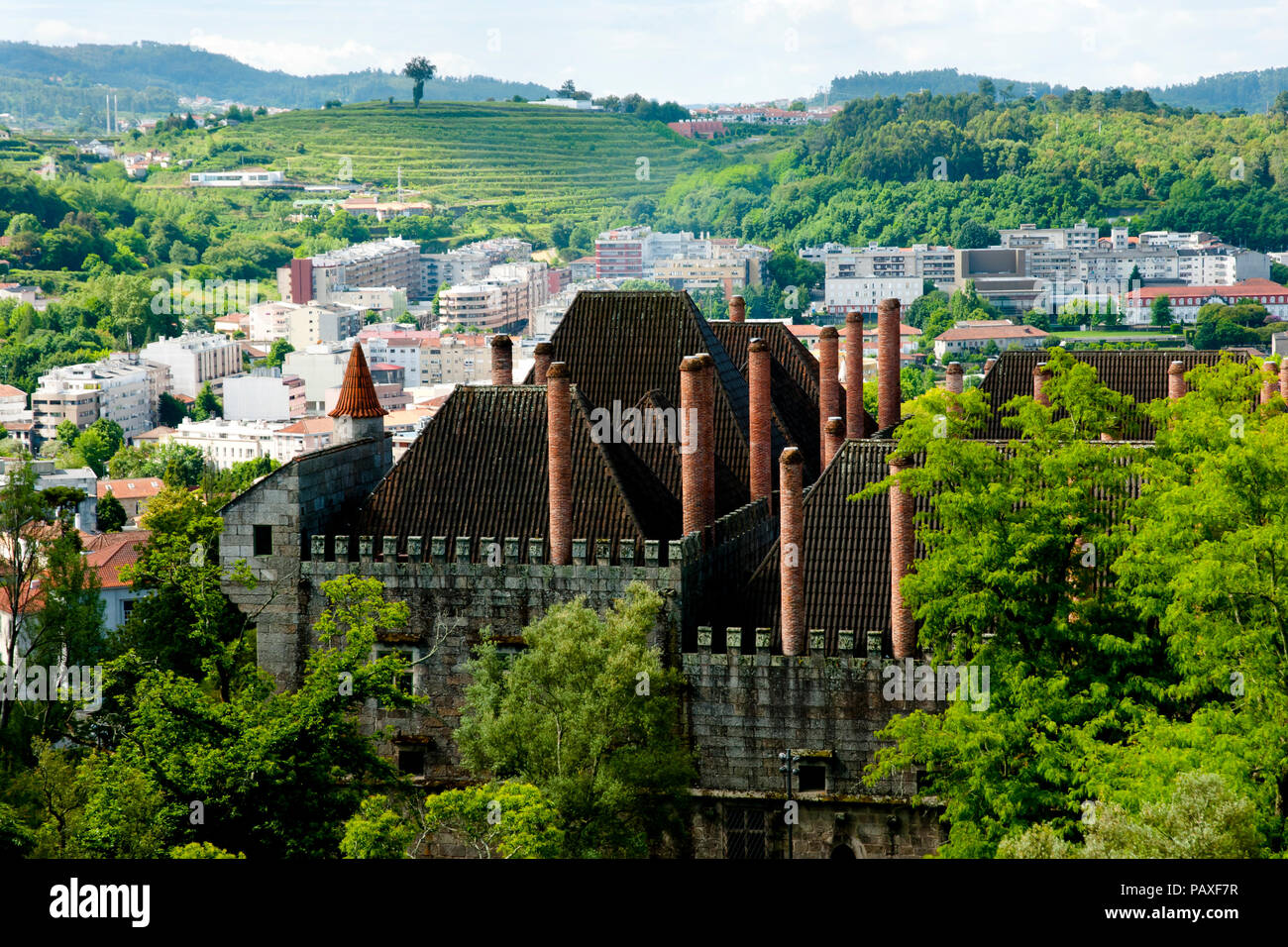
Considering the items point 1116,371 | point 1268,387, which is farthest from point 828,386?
point 1268,387

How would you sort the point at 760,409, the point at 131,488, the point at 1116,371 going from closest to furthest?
the point at 760,409 → the point at 1116,371 → the point at 131,488

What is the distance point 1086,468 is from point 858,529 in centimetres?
752

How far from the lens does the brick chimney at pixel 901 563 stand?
145 ft

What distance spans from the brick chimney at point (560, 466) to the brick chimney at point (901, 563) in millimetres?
7124

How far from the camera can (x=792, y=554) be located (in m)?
45.1

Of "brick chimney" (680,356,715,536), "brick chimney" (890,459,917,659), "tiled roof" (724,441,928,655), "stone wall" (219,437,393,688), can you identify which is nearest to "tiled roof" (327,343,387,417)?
"stone wall" (219,437,393,688)

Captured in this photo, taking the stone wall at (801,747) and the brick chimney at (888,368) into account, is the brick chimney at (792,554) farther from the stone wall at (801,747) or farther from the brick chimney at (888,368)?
the brick chimney at (888,368)

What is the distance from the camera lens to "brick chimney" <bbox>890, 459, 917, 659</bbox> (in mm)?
44156

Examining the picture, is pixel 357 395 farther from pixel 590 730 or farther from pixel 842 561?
pixel 590 730

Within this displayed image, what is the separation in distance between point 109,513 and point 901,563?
11060 centimetres

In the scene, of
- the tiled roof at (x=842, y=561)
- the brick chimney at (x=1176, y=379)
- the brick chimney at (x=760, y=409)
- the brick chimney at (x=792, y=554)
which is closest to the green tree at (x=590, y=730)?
the brick chimney at (x=792, y=554)

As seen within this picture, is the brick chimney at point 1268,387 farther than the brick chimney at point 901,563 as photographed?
Yes
